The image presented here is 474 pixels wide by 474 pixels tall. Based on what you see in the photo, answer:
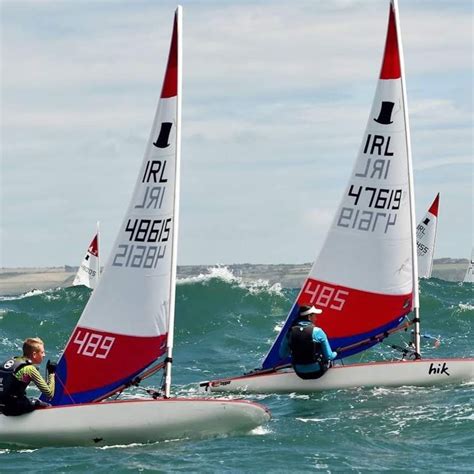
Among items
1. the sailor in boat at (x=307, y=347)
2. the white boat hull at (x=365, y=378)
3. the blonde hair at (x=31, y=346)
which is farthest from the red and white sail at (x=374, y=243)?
the blonde hair at (x=31, y=346)

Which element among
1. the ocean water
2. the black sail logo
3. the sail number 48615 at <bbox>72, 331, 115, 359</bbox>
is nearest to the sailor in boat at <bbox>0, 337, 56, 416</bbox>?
the ocean water

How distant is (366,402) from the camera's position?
57.0 feet

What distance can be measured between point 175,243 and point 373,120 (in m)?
5.83

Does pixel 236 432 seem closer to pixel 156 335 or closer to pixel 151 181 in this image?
pixel 156 335

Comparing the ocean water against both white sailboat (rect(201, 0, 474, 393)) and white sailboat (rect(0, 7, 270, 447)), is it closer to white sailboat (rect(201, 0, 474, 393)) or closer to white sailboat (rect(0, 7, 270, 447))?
white sailboat (rect(0, 7, 270, 447))

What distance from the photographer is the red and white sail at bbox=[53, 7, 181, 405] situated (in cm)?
1530

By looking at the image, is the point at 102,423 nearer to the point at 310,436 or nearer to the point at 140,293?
the point at 140,293

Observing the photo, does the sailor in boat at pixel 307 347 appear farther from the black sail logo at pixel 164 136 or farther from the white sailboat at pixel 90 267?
the white sailboat at pixel 90 267

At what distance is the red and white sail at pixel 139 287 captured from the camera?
50.2 feet

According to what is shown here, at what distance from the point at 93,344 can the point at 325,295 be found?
551 cm

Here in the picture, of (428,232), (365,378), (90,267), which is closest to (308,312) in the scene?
(365,378)

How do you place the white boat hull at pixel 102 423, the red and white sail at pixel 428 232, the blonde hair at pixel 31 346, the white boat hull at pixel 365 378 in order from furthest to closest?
the red and white sail at pixel 428 232
the white boat hull at pixel 365 378
the white boat hull at pixel 102 423
the blonde hair at pixel 31 346

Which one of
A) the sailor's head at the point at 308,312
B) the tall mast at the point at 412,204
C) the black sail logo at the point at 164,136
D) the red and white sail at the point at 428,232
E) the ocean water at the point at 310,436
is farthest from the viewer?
the red and white sail at the point at 428,232

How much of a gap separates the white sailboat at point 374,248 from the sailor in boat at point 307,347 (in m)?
0.99
